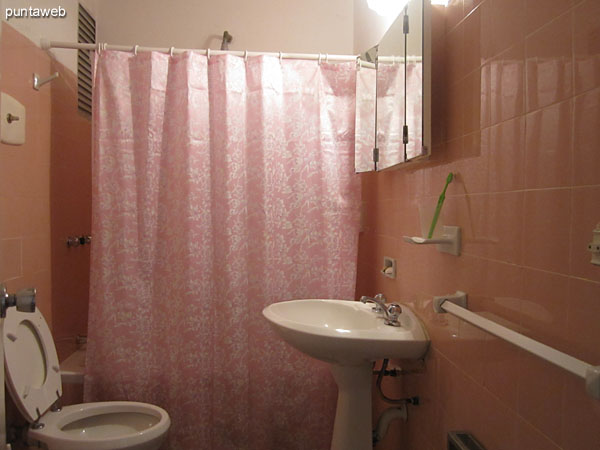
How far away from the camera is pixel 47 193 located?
5.85 feet

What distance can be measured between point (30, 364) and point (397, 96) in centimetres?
169

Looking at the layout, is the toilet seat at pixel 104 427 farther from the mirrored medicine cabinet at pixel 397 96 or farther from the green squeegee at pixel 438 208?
the mirrored medicine cabinet at pixel 397 96

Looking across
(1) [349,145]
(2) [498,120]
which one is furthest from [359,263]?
(2) [498,120]

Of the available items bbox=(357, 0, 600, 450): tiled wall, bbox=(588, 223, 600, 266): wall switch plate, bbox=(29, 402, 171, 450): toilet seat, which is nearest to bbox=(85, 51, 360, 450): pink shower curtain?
bbox=(29, 402, 171, 450): toilet seat

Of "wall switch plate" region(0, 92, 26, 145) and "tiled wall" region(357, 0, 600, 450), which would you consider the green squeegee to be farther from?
"wall switch plate" region(0, 92, 26, 145)

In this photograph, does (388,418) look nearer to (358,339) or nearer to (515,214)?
(358,339)

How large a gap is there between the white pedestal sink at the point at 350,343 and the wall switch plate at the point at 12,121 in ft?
3.71

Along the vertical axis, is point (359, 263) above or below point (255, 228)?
below

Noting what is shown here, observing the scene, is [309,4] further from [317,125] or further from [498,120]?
[498,120]

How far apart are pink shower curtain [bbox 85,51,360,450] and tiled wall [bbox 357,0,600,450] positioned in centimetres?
62

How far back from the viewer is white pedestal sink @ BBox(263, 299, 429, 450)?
1.27 metres

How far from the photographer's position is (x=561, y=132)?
0.77 metres

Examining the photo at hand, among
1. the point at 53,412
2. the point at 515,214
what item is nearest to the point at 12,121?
the point at 53,412

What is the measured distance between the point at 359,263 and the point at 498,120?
50.7 inches
